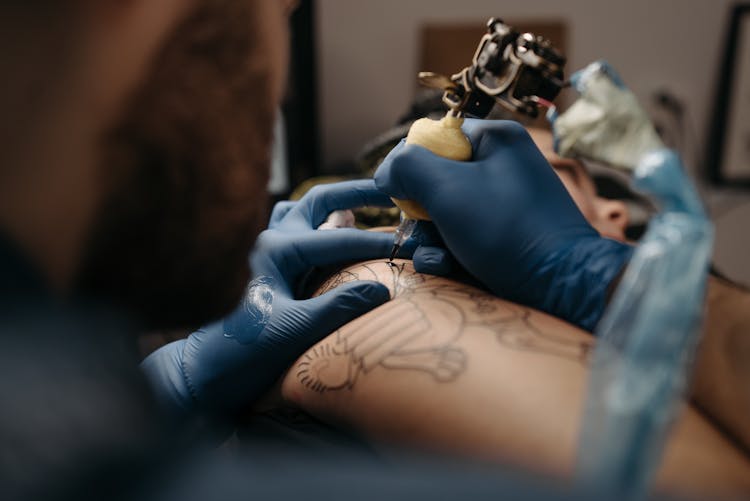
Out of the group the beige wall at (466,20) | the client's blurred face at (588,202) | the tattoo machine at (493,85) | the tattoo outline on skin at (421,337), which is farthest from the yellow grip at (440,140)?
the beige wall at (466,20)

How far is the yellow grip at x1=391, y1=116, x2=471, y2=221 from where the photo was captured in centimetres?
86

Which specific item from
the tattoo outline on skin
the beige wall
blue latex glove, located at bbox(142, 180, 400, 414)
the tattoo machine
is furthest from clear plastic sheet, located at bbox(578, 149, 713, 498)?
the beige wall

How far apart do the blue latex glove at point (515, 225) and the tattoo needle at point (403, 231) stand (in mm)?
97

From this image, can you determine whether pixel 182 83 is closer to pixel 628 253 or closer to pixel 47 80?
pixel 47 80

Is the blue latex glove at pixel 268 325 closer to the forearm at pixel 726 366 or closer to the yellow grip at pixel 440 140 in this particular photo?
the yellow grip at pixel 440 140

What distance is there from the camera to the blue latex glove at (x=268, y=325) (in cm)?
92

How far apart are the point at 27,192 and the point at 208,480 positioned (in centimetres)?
26

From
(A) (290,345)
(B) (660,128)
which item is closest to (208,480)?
(A) (290,345)

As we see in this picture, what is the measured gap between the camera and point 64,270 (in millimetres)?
502

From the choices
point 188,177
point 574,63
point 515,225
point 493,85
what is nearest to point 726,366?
point 515,225

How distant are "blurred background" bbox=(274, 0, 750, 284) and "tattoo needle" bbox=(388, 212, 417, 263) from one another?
1.38m

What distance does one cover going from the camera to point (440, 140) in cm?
86

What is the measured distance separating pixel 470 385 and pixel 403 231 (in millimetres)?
333

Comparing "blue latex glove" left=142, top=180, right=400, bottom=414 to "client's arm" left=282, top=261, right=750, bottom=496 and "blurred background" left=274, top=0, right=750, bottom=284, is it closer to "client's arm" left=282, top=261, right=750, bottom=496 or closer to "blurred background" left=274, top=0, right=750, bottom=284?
"client's arm" left=282, top=261, right=750, bottom=496
